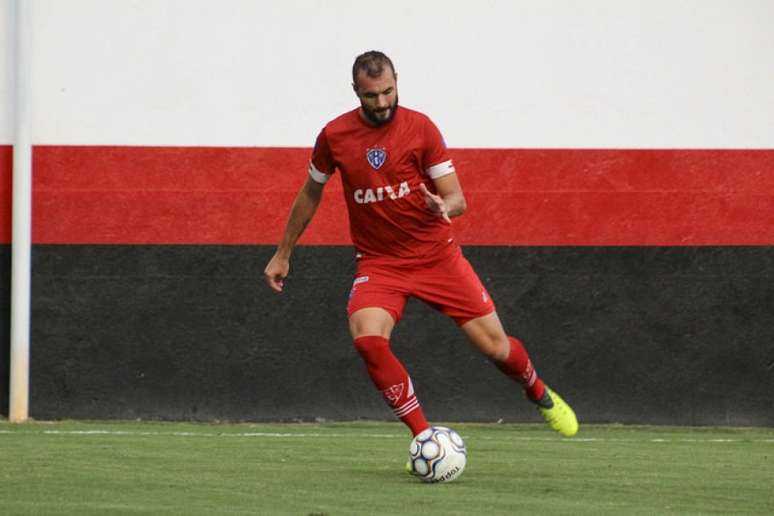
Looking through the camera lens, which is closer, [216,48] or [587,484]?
[587,484]

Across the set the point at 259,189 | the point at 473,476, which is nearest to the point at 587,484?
the point at 473,476

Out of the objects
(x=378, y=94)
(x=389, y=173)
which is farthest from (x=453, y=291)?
(x=378, y=94)

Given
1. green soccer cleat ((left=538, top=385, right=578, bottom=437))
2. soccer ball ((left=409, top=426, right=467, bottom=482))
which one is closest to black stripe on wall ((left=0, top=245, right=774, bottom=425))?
green soccer cleat ((left=538, top=385, right=578, bottom=437))

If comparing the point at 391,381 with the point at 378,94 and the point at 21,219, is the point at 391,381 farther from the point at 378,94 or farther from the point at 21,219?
the point at 21,219

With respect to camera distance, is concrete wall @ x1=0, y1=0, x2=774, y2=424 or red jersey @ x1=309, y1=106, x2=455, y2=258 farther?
concrete wall @ x1=0, y1=0, x2=774, y2=424

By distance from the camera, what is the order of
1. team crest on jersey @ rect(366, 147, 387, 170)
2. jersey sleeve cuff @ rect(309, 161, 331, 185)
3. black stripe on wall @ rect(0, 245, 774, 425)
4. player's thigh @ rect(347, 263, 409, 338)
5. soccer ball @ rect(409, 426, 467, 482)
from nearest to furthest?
soccer ball @ rect(409, 426, 467, 482), player's thigh @ rect(347, 263, 409, 338), team crest on jersey @ rect(366, 147, 387, 170), jersey sleeve cuff @ rect(309, 161, 331, 185), black stripe on wall @ rect(0, 245, 774, 425)

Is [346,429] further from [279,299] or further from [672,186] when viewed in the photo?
[672,186]

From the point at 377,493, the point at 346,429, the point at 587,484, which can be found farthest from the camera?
the point at 346,429

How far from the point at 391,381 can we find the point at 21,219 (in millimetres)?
4589

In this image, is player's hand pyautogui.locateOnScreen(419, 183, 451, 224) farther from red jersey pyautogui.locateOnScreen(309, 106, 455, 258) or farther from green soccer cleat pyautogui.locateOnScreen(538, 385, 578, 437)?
green soccer cleat pyautogui.locateOnScreen(538, 385, 578, 437)

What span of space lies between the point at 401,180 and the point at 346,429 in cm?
365

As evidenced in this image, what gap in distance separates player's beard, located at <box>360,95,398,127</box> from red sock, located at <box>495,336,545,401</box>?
1.44 metres

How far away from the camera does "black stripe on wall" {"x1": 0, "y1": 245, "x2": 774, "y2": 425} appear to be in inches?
466

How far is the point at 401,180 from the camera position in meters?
8.34
